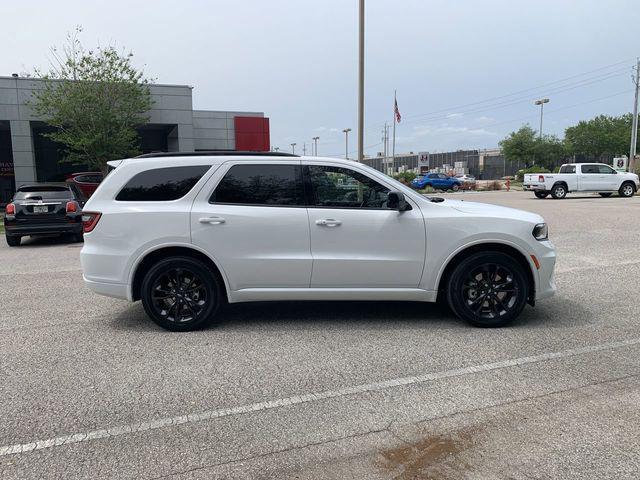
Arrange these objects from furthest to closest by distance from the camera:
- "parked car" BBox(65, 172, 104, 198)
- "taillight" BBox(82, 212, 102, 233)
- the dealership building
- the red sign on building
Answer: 1. the red sign on building
2. the dealership building
3. "parked car" BBox(65, 172, 104, 198)
4. "taillight" BBox(82, 212, 102, 233)

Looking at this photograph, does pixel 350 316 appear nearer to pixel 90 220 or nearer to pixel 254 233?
pixel 254 233

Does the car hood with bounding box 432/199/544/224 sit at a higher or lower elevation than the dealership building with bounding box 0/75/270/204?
lower

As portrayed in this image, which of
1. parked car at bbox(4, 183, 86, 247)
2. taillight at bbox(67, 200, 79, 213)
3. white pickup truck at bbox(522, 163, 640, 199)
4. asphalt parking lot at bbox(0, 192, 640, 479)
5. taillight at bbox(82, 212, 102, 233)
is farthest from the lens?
white pickup truck at bbox(522, 163, 640, 199)

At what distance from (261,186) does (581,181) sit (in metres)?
26.8

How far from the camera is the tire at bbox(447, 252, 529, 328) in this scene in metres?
5.28

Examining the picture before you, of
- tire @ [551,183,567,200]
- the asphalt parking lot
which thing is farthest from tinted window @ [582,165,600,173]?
the asphalt parking lot

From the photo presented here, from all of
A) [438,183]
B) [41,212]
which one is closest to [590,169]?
[438,183]

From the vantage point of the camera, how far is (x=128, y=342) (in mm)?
5043

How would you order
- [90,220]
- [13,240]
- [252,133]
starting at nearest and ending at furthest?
[90,220] < [13,240] < [252,133]

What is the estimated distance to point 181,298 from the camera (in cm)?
530

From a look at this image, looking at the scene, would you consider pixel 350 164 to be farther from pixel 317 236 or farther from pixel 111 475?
pixel 111 475

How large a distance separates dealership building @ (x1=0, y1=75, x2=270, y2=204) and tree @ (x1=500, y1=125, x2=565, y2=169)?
165 ft

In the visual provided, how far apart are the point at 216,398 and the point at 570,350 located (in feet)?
10.5

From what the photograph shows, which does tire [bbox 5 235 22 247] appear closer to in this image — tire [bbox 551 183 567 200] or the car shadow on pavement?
the car shadow on pavement
